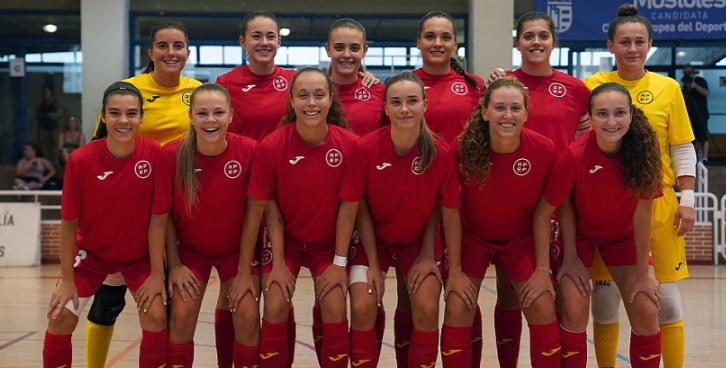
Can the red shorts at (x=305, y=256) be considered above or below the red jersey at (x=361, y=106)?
below

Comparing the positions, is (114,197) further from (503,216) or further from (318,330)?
(503,216)

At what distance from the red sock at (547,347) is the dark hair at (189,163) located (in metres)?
1.64

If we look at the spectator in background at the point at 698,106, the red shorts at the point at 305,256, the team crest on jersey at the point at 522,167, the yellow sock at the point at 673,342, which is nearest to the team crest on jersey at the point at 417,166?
the team crest on jersey at the point at 522,167

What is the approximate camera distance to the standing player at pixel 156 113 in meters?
4.13

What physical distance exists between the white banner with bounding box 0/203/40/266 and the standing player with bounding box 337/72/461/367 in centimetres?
725

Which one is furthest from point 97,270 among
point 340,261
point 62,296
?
point 340,261

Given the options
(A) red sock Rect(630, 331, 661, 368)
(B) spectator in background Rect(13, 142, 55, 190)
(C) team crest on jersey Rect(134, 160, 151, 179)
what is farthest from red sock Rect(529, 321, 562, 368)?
(B) spectator in background Rect(13, 142, 55, 190)

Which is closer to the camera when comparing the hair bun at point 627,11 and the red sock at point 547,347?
the red sock at point 547,347

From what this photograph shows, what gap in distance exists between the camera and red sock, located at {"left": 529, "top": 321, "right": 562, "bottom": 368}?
3.60 metres

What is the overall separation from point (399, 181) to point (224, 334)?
1.15 metres

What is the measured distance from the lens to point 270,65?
14.1 ft

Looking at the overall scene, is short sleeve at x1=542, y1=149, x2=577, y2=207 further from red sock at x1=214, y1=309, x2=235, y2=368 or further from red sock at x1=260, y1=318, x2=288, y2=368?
red sock at x1=214, y1=309, x2=235, y2=368

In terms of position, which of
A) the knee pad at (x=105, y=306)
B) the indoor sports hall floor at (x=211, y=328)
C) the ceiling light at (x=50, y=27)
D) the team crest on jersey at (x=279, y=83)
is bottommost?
the indoor sports hall floor at (x=211, y=328)

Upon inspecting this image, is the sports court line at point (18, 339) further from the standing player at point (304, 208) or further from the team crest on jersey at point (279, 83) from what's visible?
the team crest on jersey at point (279, 83)
